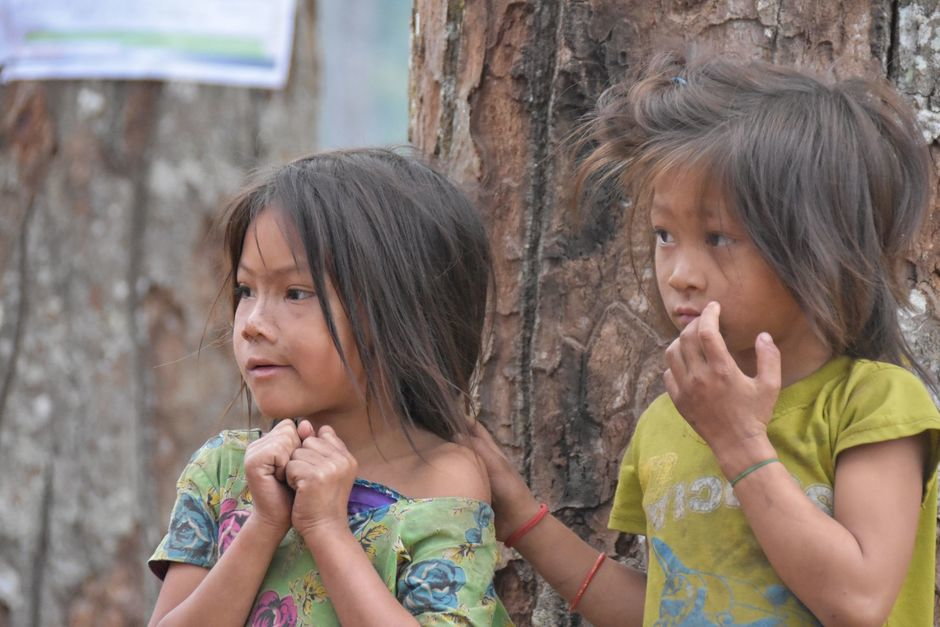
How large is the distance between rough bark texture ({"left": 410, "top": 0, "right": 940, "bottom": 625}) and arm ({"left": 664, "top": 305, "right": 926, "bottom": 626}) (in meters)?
0.68

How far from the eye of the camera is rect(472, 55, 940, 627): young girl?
6.15ft

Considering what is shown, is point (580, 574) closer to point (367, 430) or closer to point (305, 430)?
point (367, 430)

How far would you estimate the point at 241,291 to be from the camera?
2.32 metres

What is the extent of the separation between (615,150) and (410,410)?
58 cm

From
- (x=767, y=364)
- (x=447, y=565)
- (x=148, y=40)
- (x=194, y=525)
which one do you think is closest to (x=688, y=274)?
(x=767, y=364)

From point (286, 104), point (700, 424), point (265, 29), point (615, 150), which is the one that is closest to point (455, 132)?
point (615, 150)

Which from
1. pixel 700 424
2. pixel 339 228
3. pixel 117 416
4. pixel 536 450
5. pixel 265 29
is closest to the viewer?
pixel 700 424

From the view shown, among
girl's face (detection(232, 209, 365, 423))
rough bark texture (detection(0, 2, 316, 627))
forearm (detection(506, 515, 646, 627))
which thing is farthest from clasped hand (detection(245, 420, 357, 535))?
rough bark texture (detection(0, 2, 316, 627))

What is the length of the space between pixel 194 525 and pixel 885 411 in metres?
1.12

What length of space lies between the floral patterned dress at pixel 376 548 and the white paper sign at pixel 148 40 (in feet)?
8.40

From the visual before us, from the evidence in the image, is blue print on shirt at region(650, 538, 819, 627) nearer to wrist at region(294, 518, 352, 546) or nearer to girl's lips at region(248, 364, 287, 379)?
wrist at region(294, 518, 352, 546)

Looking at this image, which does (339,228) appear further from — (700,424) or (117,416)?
(117,416)

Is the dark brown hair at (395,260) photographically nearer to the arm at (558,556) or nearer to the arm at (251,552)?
the arm at (558,556)

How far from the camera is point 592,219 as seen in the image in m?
2.69
